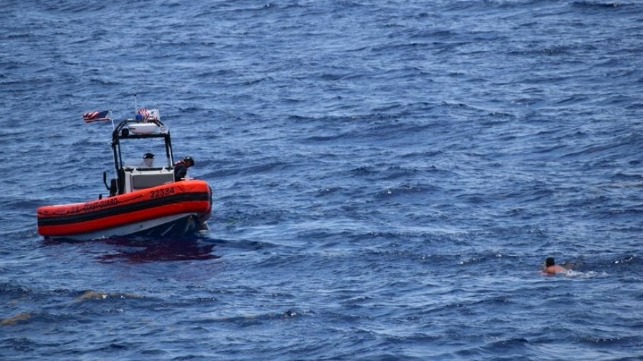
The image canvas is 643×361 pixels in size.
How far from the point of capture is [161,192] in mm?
28188

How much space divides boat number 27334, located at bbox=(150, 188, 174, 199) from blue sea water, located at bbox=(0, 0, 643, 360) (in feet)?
3.80

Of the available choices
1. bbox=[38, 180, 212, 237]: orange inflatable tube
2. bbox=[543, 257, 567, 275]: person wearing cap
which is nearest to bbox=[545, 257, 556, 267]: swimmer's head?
bbox=[543, 257, 567, 275]: person wearing cap

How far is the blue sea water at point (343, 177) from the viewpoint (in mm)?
22812

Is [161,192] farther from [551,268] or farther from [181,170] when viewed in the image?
[551,268]

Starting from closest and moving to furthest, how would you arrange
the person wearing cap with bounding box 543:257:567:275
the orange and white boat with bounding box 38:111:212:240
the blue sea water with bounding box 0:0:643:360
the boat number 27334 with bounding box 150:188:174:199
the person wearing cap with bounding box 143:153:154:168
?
the blue sea water with bounding box 0:0:643:360
the person wearing cap with bounding box 543:257:567:275
the boat number 27334 with bounding box 150:188:174:199
the orange and white boat with bounding box 38:111:212:240
the person wearing cap with bounding box 143:153:154:168

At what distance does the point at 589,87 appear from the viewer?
136 feet

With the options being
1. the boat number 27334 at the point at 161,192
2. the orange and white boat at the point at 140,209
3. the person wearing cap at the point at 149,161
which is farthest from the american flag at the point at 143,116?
the boat number 27334 at the point at 161,192

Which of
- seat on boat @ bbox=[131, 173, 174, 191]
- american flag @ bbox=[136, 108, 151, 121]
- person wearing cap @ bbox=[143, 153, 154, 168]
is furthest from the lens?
american flag @ bbox=[136, 108, 151, 121]

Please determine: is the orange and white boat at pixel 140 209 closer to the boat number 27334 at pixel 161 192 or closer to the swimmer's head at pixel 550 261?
the boat number 27334 at pixel 161 192

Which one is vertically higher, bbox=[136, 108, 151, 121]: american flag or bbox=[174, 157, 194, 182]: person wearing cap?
bbox=[136, 108, 151, 121]: american flag

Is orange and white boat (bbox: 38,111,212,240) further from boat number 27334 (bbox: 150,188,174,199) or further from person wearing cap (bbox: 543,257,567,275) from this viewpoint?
person wearing cap (bbox: 543,257,567,275)

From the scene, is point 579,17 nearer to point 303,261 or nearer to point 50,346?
point 303,261

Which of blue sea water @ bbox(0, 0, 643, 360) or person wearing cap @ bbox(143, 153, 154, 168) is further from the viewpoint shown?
person wearing cap @ bbox(143, 153, 154, 168)

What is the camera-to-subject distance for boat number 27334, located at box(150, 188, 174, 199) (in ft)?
92.3
